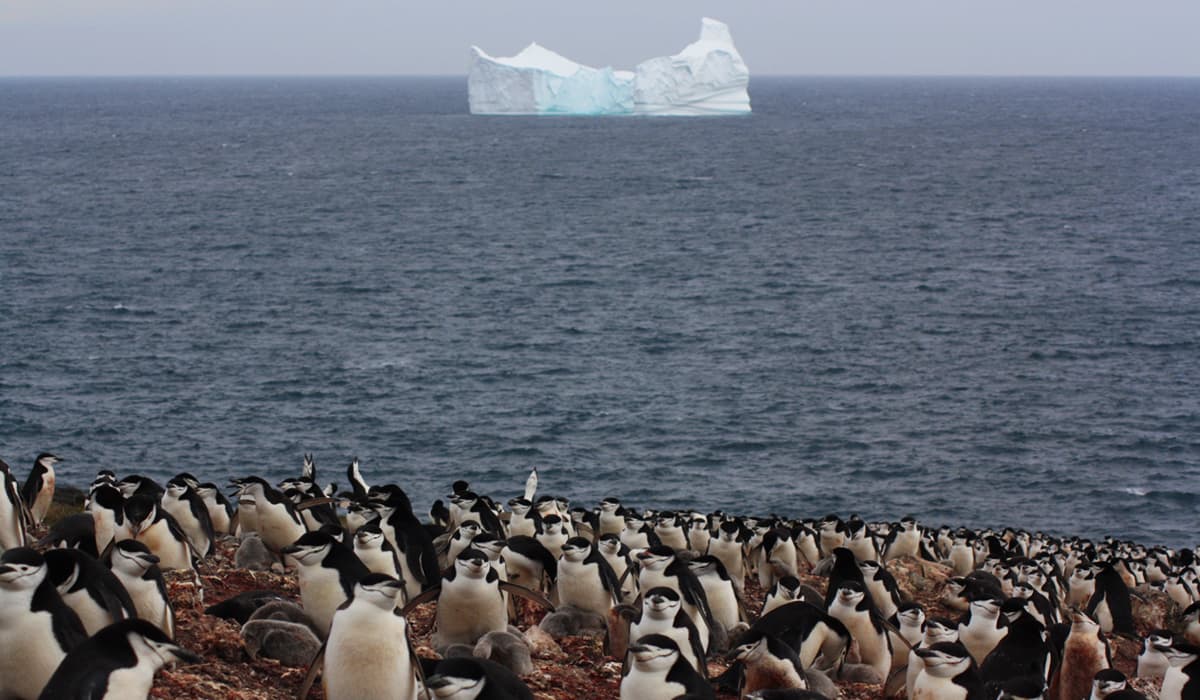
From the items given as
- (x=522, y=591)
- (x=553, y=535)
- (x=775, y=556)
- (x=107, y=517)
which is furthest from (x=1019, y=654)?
(x=107, y=517)

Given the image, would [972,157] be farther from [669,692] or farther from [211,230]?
[669,692]

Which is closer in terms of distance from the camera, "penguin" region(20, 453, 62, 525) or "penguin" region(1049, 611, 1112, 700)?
"penguin" region(1049, 611, 1112, 700)

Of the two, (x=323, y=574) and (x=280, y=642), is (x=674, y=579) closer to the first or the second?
(x=323, y=574)

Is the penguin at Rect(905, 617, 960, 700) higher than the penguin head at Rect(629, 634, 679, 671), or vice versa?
the penguin head at Rect(629, 634, 679, 671)

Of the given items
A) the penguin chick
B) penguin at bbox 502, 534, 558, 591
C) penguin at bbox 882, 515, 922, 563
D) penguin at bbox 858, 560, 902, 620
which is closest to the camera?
the penguin chick

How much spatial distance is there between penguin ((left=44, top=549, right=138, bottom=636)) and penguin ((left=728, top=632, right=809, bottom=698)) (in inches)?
185

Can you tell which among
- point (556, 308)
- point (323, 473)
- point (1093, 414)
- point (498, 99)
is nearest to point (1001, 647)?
point (323, 473)

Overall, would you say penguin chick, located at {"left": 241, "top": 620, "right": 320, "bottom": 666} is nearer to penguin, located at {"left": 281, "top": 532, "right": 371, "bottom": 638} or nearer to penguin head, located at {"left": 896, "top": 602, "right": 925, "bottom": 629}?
penguin, located at {"left": 281, "top": 532, "right": 371, "bottom": 638}

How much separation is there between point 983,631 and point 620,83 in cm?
16022

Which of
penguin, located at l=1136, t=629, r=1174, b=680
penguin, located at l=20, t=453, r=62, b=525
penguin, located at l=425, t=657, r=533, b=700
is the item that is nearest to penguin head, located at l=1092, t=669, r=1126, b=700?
penguin, located at l=1136, t=629, r=1174, b=680

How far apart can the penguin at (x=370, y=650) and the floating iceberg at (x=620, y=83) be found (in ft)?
474

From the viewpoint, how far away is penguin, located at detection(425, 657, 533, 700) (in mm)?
8180

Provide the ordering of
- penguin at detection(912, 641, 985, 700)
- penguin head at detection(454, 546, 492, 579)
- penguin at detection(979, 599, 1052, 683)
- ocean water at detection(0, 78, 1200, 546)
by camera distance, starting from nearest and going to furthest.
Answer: penguin at detection(912, 641, 985, 700), penguin head at detection(454, 546, 492, 579), penguin at detection(979, 599, 1052, 683), ocean water at detection(0, 78, 1200, 546)

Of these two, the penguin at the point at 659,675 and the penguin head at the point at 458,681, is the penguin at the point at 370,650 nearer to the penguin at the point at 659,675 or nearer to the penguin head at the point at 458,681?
the penguin head at the point at 458,681
